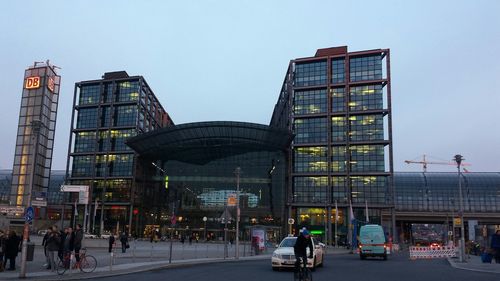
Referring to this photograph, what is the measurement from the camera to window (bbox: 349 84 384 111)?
92.9 m

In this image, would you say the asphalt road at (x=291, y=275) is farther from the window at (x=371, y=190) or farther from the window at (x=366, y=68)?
the window at (x=366, y=68)

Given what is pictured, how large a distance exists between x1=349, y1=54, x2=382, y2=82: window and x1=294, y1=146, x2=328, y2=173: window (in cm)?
1589

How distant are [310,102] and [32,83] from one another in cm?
5206

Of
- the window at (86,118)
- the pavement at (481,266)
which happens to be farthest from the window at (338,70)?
the pavement at (481,266)

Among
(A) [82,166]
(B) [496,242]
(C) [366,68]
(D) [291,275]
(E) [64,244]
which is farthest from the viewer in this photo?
(A) [82,166]

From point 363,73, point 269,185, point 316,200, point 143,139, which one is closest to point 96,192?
point 143,139

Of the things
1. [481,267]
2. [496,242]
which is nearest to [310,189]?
[496,242]

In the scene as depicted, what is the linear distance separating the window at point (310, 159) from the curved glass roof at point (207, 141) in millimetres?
3453

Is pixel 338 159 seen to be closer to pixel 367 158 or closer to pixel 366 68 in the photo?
pixel 367 158

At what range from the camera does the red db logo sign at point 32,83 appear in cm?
6787

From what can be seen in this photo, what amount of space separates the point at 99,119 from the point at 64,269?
3729 inches

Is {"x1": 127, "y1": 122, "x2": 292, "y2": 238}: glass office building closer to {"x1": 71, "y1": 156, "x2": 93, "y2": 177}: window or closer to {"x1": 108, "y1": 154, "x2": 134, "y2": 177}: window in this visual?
{"x1": 108, "y1": 154, "x2": 134, "y2": 177}: window

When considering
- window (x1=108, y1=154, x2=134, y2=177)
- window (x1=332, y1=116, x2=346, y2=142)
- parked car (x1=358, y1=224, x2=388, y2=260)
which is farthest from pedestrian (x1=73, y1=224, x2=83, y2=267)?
window (x1=108, y1=154, x2=134, y2=177)

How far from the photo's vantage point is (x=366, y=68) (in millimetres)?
94875
